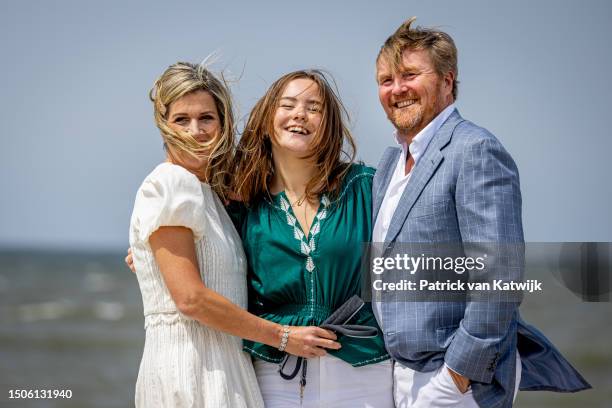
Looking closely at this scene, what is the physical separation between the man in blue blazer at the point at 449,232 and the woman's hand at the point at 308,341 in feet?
0.80

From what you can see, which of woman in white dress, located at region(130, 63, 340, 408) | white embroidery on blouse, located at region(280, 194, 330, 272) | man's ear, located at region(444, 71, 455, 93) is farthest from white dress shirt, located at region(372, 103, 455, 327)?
woman in white dress, located at region(130, 63, 340, 408)

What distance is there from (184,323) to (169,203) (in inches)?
19.0

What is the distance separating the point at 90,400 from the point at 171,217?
35.7 ft

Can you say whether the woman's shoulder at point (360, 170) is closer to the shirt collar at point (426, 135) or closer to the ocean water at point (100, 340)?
the shirt collar at point (426, 135)

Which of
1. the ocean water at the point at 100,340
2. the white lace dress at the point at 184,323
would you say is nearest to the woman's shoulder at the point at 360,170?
the white lace dress at the point at 184,323

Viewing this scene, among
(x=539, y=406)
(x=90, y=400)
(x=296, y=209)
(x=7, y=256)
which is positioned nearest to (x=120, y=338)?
(x=90, y=400)

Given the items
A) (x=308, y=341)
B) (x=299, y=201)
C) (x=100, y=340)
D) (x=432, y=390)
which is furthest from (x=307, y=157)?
(x=100, y=340)

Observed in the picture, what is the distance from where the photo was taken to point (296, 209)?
3.71 meters

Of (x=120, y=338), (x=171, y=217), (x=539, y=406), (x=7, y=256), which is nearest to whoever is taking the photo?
(x=171, y=217)

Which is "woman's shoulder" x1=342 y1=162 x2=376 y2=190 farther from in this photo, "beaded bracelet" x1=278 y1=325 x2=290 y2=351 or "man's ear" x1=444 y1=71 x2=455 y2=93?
"beaded bracelet" x1=278 y1=325 x2=290 y2=351

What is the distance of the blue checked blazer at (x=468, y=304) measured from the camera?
10.6 ft

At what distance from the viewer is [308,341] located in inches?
134

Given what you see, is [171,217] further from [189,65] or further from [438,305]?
[438,305]

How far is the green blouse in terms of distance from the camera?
3.52m
